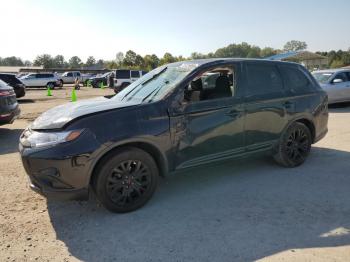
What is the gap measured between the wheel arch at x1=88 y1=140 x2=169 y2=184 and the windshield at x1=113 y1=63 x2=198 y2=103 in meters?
0.58

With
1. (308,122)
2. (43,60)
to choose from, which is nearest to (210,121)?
(308,122)

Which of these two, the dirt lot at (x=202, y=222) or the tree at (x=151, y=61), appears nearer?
the dirt lot at (x=202, y=222)

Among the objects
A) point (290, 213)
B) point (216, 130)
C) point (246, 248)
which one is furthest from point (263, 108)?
point (246, 248)

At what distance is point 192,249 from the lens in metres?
3.35

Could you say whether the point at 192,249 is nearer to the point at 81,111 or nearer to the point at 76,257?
the point at 76,257

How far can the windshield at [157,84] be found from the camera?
14.7ft

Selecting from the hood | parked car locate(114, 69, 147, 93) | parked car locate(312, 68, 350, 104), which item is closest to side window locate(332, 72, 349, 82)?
parked car locate(312, 68, 350, 104)

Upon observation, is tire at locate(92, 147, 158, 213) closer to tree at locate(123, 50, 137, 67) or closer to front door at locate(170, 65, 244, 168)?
front door at locate(170, 65, 244, 168)

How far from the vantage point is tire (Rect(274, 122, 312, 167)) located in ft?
18.2

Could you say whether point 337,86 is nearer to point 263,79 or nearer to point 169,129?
point 263,79

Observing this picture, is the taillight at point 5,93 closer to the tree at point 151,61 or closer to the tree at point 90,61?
the tree at point 151,61

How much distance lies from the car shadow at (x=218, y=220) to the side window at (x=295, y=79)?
1383mm

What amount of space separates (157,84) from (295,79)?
241cm

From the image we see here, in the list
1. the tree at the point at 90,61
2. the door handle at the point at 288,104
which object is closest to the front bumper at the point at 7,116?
the door handle at the point at 288,104
